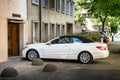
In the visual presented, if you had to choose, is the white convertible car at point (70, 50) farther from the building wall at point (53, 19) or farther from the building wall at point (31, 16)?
the building wall at point (53, 19)

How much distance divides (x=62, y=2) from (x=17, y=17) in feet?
50.6

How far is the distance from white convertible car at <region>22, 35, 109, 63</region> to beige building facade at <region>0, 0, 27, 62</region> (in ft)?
5.59

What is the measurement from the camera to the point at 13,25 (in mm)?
22766

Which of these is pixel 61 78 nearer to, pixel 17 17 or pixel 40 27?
pixel 17 17

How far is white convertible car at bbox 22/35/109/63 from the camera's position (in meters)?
18.8

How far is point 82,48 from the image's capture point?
18875 mm

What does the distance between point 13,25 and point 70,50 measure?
5.34 meters

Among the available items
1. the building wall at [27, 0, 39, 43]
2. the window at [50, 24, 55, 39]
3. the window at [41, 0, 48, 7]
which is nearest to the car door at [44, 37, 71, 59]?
the building wall at [27, 0, 39, 43]

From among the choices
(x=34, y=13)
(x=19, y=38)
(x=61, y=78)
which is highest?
(x=34, y=13)

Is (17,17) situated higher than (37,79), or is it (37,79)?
(17,17)

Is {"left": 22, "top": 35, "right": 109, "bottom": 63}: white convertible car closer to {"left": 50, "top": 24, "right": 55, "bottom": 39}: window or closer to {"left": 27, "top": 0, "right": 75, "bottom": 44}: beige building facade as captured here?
{"left": 27, "top": 0, "right": 75, "bottom": 44}: beige building facade

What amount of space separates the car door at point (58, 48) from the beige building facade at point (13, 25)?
7.92ft

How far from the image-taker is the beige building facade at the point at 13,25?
64.4 ft

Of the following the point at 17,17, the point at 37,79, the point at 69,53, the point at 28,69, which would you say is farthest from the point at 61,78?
the point at 17,17
